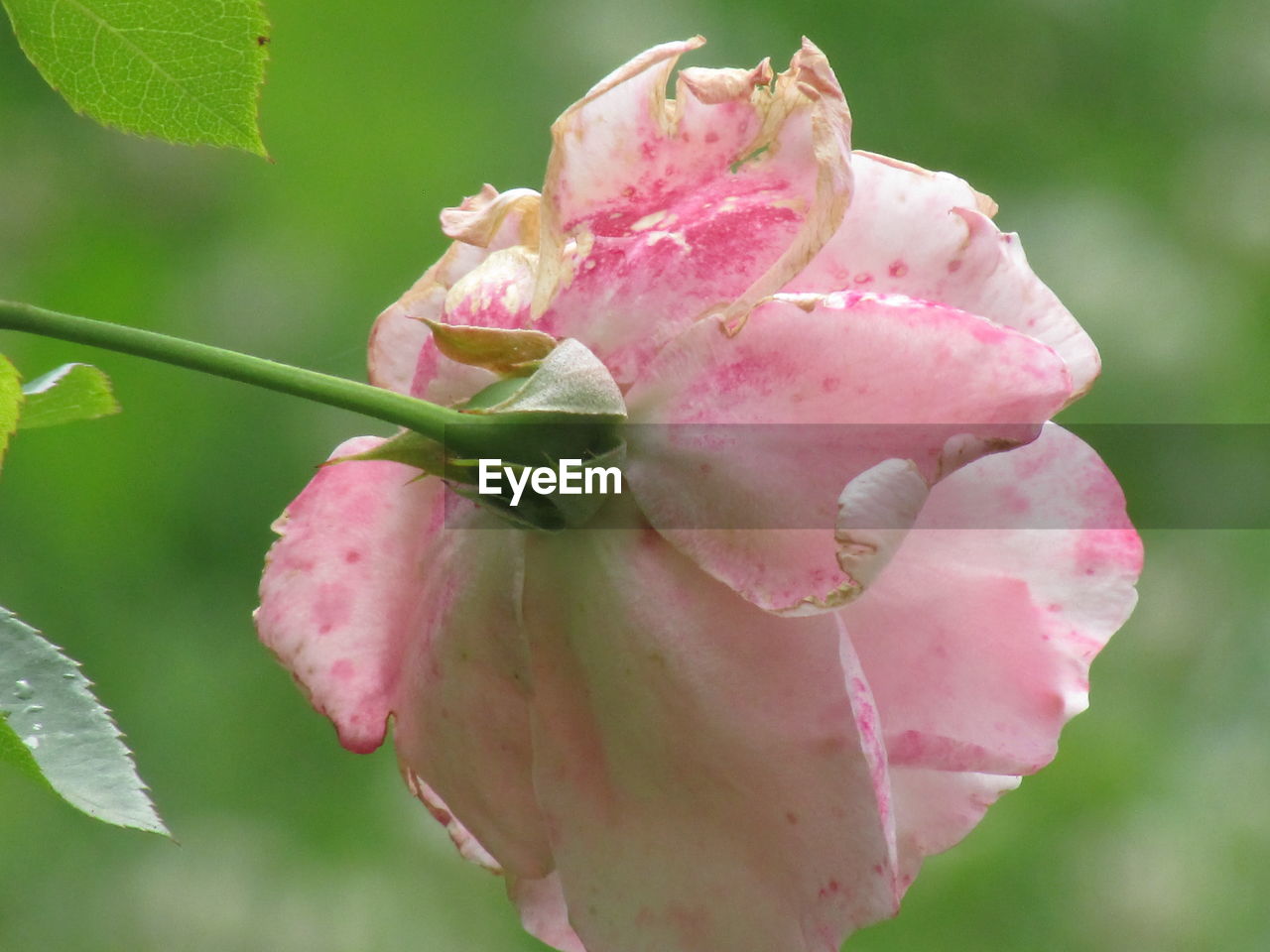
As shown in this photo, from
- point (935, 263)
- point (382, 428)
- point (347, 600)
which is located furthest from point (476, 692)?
point (382, 428)

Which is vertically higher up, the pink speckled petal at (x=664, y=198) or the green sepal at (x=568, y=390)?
the pink speckled petal at (x=664, y=198)

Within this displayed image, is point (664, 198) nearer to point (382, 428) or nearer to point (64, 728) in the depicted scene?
point (64, 728)

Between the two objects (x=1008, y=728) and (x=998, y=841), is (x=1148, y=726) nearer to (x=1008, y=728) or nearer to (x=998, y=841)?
(x=998, y=841)

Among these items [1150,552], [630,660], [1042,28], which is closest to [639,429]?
[630,660]

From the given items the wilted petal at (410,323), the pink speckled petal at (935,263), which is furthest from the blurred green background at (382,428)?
the pink speckled petal at (935,263)

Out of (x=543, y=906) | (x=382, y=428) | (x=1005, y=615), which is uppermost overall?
(x=1005, y=615)

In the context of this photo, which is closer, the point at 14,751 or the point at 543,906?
the point at 14,751

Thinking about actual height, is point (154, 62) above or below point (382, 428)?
above

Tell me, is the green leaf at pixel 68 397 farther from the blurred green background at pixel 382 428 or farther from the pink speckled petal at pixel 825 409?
the blurred green background at pixel 382 428
